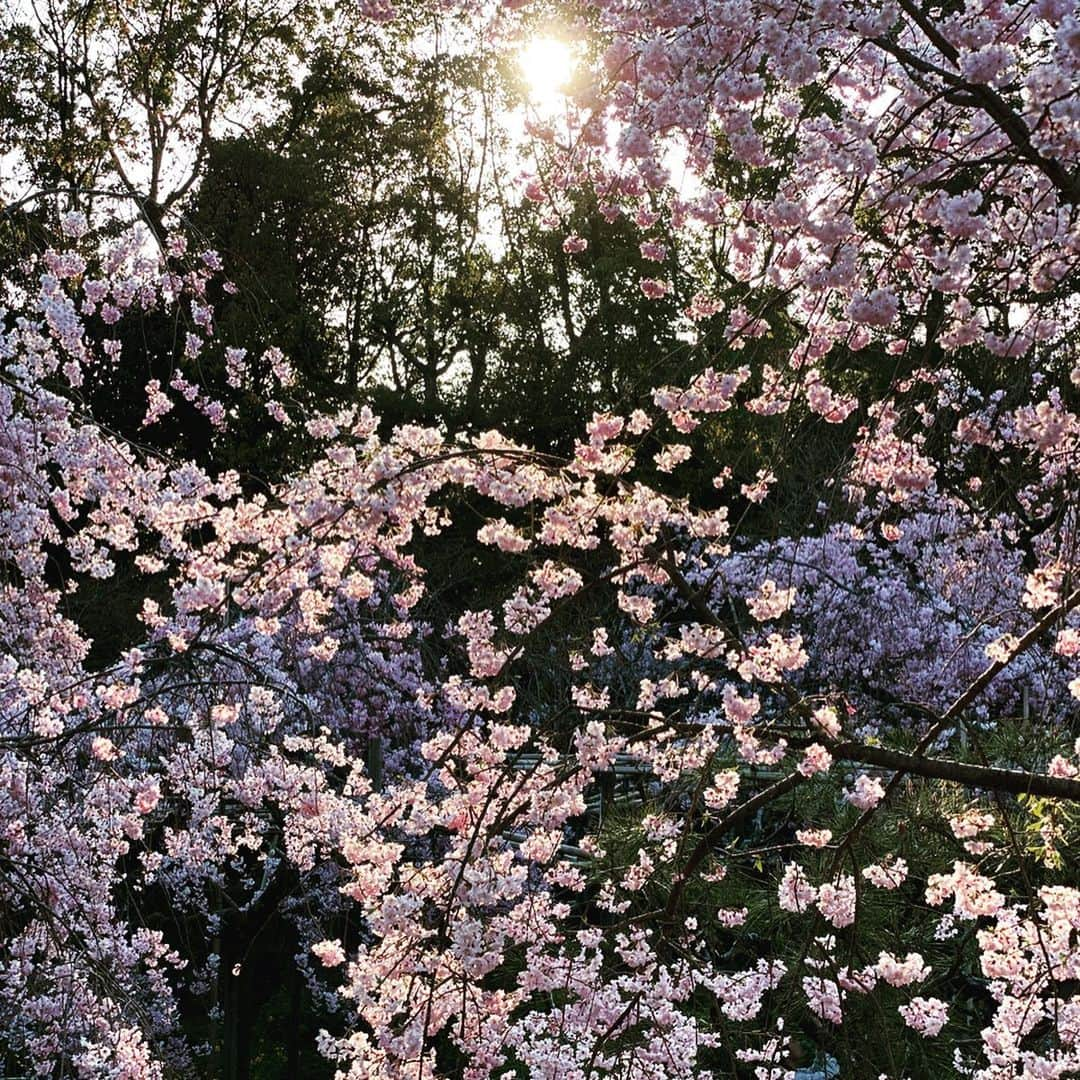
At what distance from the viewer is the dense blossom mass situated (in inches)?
123

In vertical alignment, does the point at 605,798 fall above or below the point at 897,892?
above

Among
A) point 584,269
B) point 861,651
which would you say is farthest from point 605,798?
point 584,269

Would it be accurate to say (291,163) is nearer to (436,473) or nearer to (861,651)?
(861,651)

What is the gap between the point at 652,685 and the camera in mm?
4203

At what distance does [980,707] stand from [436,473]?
785 cm

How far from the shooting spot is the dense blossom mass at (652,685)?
10.3ft

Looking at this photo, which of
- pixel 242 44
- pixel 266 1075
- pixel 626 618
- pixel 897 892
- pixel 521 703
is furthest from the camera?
pixel 242 44

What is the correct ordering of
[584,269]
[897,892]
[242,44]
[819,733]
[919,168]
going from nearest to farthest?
[919,168] → [819,733] → [897,892] → [584,269] → [242,44]

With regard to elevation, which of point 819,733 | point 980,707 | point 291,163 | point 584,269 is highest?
point 291,163

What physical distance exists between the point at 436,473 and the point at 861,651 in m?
7.72

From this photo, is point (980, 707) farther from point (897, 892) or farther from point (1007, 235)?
point (1007, 235)

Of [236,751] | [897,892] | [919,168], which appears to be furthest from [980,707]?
[919,168]

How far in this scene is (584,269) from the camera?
15898 mm

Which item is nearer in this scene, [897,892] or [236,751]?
[897,892]
